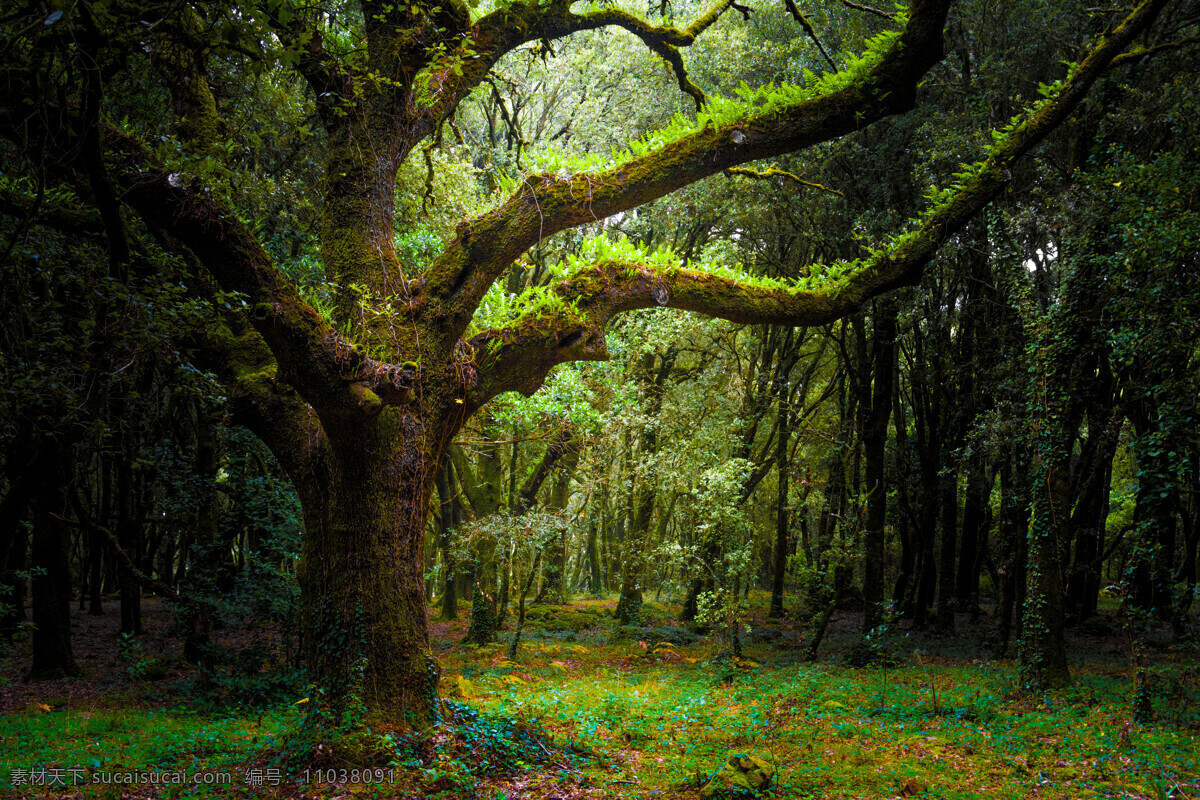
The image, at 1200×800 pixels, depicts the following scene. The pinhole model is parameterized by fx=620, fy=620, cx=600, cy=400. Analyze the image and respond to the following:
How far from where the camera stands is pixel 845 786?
18.7ft

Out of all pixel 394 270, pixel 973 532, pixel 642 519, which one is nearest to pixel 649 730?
pixel 394 270

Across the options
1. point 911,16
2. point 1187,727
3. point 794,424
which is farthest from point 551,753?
point 794,424

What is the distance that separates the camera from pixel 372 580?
498cm

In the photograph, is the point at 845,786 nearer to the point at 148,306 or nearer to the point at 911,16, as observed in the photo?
the point at 911,16

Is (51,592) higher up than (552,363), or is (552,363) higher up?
(552,363)

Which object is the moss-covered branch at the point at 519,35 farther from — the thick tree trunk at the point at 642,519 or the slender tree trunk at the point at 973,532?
the slender tree trunk at the point at 973,532

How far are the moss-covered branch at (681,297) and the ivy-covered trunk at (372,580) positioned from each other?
0.95m

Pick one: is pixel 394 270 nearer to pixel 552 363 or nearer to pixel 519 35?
pixel 552 363

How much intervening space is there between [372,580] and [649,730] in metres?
4.30

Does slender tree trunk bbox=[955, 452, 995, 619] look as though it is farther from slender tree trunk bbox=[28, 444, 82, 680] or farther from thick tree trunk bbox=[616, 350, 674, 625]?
slender tree trunk bbox=[28, 444, 82, 680]

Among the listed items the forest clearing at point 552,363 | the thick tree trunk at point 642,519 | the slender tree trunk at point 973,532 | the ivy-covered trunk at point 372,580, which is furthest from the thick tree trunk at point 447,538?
the slender tree trunk at point 973,532

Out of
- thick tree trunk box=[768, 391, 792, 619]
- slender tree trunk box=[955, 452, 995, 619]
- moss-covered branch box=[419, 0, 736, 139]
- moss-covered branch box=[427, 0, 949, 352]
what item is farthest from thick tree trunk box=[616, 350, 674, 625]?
moss-covered branch box=[427, 0, 949, 352]

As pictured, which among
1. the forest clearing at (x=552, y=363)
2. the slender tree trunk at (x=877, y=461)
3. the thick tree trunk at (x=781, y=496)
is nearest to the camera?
the forest clearing at (x=552, y=363)

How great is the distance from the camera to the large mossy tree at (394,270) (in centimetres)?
438
